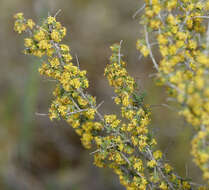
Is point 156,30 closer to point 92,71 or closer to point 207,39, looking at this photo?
point 207,39

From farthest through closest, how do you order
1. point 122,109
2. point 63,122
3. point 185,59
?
point 63,122 → point 122,109 → point 185,59

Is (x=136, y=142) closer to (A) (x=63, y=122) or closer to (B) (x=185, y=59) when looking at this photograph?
(B) (x=185, y=59)

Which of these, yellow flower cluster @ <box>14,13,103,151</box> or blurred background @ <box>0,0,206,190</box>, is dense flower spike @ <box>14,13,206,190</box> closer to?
yellow flower cluster @ <box>14,13,103,151</box>

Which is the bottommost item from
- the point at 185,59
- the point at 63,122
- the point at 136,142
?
the point at 63,122

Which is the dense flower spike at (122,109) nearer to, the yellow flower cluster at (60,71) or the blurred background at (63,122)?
the yellow flower cluster at (60,71)

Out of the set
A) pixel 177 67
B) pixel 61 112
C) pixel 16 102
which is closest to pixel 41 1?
pixel 16 102

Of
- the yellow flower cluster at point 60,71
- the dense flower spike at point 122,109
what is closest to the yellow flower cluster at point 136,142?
the dense flower spike at point 122,109

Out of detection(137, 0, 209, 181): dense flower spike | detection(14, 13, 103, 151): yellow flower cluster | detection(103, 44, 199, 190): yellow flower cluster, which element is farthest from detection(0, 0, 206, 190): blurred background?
detection(137, 0, 209, 181): dense flower spike

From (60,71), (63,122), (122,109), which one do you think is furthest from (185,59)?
(63,122)
